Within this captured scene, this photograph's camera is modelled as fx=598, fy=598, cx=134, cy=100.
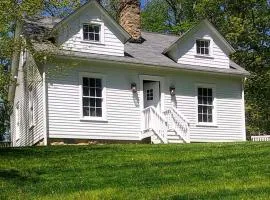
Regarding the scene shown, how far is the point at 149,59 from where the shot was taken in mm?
24047

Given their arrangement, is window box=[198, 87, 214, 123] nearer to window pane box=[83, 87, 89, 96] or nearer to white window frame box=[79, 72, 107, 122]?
white window frame box=[79, 72, 107, 122]

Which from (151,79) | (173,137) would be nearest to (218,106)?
(173,137)

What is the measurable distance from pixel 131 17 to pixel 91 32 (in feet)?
10.7

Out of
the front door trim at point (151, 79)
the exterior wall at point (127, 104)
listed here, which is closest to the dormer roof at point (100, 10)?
the exterior wall at point (127, 104)

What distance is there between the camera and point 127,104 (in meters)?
23.3

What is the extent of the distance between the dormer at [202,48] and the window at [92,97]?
12.9 feet

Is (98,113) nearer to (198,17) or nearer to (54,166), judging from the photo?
(54,166)

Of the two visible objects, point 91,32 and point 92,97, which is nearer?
point 92,97

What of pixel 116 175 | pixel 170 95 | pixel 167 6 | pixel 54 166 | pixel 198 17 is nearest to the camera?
pixel 116 175

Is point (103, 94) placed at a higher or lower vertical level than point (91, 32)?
lower

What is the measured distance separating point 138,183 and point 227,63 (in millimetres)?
16500

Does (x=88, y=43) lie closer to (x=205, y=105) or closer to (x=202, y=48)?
(x=202, y=48)

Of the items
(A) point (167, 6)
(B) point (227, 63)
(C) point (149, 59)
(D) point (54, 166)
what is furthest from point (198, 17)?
(D) point (54, 166)

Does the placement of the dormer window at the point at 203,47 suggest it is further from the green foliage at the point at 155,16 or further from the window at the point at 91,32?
the green foliage at the point at 155,16
